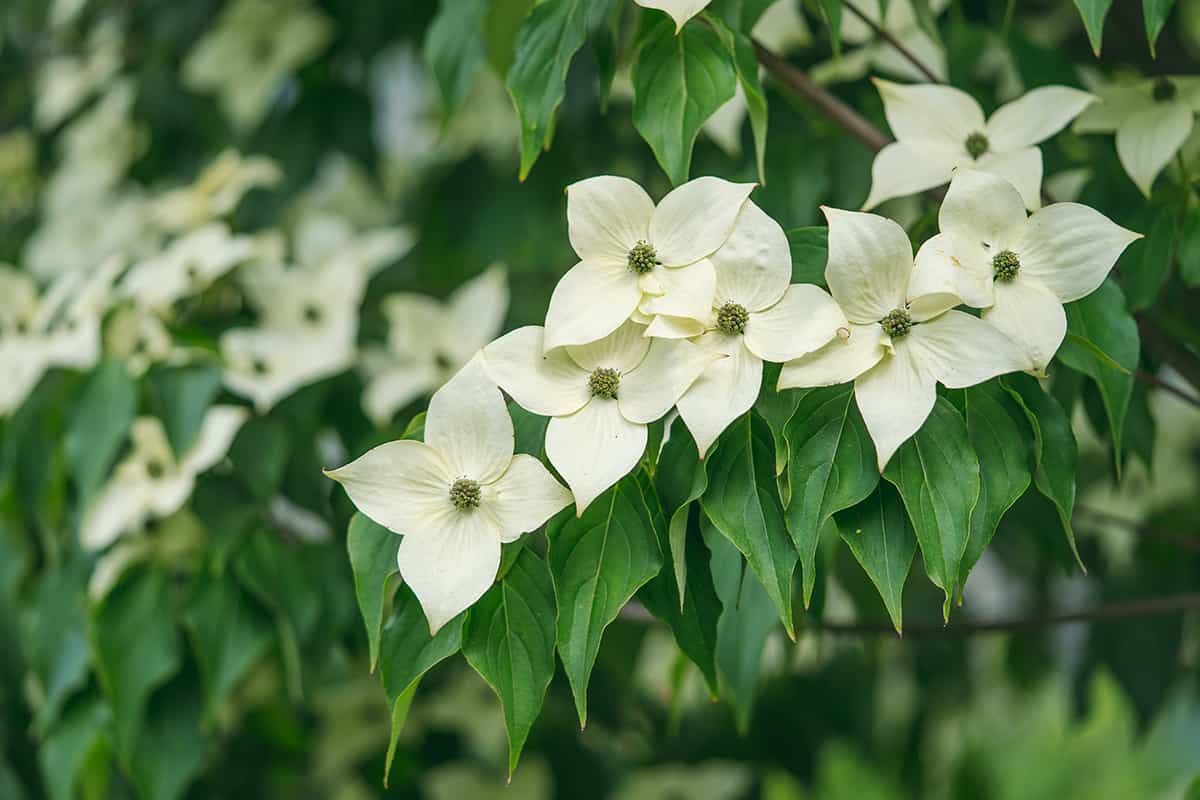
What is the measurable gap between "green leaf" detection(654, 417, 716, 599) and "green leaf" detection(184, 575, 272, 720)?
1.43 feet

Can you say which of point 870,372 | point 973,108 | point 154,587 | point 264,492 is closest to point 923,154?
point 973,108

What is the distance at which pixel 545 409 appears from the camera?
1.73 feet

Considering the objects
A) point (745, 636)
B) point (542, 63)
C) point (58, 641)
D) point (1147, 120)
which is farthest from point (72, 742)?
point (1147, 120)

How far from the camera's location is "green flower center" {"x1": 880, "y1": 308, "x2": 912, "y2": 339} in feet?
1.71

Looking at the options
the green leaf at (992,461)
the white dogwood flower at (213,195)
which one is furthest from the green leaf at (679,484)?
the white dogwood flower at (213,195)

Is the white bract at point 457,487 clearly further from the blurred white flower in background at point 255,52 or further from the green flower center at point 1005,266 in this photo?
the blurred white flower in background at point 255,52

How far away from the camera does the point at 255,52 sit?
125cm

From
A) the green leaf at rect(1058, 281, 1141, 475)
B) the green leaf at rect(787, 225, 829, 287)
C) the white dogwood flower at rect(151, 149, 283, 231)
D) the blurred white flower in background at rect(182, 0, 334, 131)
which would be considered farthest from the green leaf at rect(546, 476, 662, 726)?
the blurred white flower in background at rect(182, 0, 334, 131)

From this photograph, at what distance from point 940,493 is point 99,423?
625 millimetres

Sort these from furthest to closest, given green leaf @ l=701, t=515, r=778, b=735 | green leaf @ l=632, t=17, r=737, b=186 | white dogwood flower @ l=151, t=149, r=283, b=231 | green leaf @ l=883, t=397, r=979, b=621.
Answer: white dogwood flower @ l=151, t=149, r=283, b=231
green leaf @ l=701, t=515, r=778, b=735
green leaf @ l=632, t=17, r=737, b=186
green leaf @ l=883, t=397, r=979, b=621

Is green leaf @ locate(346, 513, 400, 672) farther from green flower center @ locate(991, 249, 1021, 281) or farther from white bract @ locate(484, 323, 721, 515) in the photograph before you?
green flower center @ locate(991, 249, 1021, 281)

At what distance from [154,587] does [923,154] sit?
2.10ft

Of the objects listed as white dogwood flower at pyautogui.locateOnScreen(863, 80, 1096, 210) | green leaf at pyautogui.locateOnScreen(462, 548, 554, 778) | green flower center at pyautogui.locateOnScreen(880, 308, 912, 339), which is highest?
green flower center at pyautogui.locateOnScreen(880, 308, 912, 339)

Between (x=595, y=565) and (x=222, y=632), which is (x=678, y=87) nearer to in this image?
(x=595, y=565)
